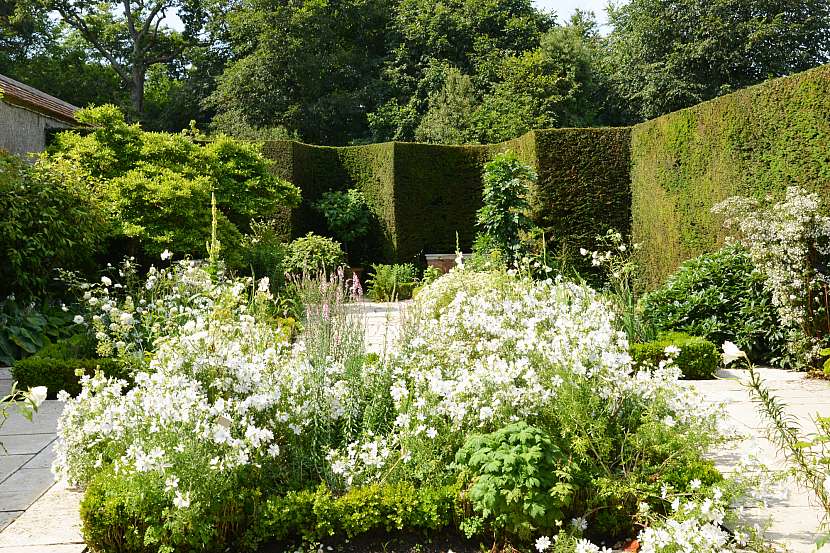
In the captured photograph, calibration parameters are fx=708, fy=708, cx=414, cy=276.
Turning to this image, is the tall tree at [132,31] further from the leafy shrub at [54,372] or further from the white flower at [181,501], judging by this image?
the white flower at [181,501]

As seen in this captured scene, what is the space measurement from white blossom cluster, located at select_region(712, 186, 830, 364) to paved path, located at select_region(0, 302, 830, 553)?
824 mm

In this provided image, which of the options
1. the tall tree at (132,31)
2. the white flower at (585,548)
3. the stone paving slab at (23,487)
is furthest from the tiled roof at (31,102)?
the tall tree at (132,31)

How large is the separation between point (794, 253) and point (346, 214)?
8.83 m

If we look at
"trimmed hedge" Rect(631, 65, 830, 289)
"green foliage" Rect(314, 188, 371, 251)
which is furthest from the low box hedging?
"green foliage" Rect(314, 188, 371, 251)

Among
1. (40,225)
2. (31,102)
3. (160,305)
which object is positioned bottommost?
(160,305)

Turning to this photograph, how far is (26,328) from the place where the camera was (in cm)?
688

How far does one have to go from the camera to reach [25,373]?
18.1ft

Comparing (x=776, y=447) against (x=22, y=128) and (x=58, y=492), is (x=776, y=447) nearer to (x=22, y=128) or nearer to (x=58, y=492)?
(x=58, y=492)

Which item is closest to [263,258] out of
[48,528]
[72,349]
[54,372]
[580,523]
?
[72,349]

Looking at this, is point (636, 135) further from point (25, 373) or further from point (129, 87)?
point (129, 87)

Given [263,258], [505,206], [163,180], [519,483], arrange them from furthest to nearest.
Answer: [505,206] → [263,258] → [163,180] → [519,483]

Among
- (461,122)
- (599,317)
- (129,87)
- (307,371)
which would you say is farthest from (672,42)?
(307,371)

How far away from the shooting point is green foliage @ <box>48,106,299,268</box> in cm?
895

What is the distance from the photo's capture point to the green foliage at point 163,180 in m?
8.95
